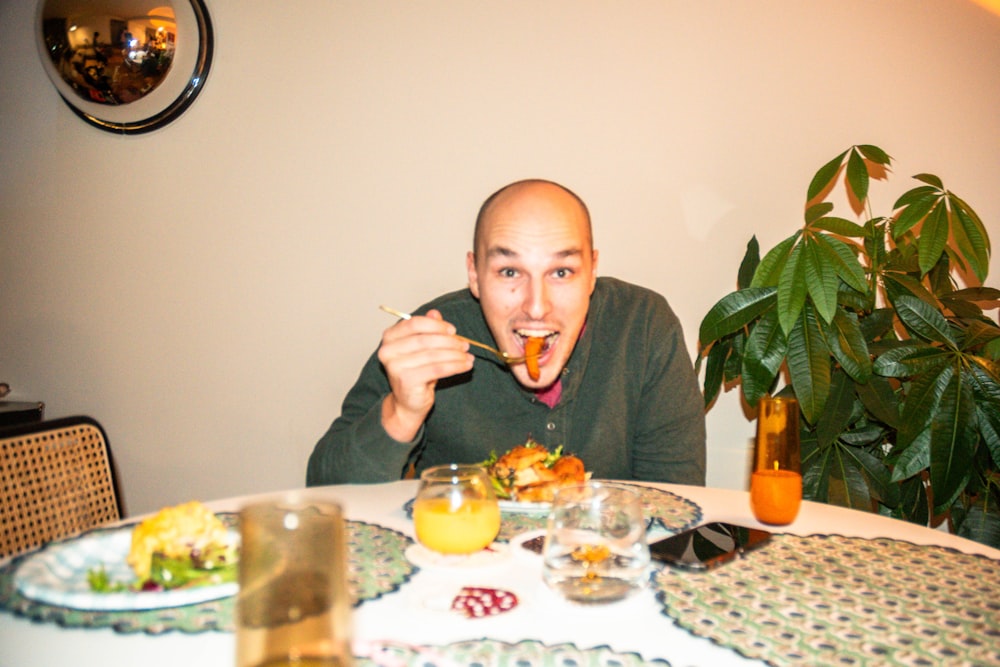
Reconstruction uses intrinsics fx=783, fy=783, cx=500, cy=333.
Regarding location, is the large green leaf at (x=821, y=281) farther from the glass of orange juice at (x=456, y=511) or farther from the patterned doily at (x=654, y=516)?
the glass of orange juice at (x=456, y=511)

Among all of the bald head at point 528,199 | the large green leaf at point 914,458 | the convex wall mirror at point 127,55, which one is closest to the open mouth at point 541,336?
the bald head at point 528,199

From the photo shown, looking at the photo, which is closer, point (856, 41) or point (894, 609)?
point (894, 609)

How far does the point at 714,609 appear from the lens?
0.87 meters

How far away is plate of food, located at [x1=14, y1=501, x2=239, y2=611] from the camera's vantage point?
845 mm

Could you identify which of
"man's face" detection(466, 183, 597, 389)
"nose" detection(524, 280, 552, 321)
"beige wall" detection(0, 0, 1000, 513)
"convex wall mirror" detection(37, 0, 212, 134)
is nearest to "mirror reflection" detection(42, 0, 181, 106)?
"convex wall mirror" detection(37, 0, 212, 134)

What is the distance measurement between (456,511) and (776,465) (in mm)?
542

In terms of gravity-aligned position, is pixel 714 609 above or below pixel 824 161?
below

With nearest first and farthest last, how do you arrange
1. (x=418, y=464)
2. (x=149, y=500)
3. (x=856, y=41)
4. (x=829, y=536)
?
(x=829, y=536), (x=418, y=464), (x=856, y=41), (x=149, y=500)

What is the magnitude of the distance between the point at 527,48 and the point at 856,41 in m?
1.09

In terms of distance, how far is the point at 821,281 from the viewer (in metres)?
2.02

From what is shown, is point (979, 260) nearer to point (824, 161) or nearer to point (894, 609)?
point (824, 161)

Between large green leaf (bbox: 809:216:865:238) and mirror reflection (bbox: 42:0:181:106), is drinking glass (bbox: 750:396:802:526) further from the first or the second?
mirror reflection (bbox: 42:0:181:106)

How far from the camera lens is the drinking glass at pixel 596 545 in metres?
0.90

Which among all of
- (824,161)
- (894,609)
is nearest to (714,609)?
(894,609)
